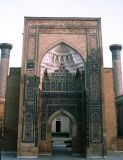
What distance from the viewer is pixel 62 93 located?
1088 centimetres

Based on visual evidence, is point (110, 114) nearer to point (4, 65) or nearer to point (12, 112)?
point (12, 112)

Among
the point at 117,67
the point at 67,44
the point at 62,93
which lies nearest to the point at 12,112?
the point at 62,93

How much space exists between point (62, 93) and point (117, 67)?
344 inches

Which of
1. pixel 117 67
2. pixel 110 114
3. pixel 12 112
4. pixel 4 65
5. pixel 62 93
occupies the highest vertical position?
pixel 4 65

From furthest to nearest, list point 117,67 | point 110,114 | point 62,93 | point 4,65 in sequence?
point 117,67
point 4,65
point 110,114
point 62,93

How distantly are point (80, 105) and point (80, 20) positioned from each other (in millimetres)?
3741

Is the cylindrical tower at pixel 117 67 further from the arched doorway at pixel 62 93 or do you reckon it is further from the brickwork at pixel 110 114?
the arched doorway at pixel 62 93

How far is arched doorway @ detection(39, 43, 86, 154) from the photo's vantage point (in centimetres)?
1059

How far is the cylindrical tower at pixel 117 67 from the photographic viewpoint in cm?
1817

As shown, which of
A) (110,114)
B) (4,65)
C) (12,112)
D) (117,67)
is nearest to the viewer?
(12,112)

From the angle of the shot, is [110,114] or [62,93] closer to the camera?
[62,93]

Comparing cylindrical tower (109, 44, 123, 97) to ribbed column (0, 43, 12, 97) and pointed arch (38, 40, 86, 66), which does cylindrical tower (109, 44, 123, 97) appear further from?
pointed arch (38, 40, 86, 66)

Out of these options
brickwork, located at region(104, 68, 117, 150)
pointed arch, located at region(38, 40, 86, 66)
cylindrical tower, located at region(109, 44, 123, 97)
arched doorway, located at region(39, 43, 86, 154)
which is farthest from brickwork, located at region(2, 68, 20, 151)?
cylindrical tower, located at region(109, 44, 123, 97)

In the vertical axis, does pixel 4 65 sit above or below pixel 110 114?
above
